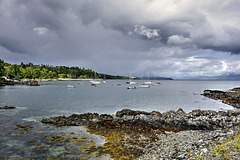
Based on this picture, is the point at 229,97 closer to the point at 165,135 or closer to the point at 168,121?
the point at 168,121

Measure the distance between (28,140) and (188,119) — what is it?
21.7 m

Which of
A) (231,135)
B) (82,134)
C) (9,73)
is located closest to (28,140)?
(82,134)

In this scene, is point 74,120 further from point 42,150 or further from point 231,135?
point 231,135

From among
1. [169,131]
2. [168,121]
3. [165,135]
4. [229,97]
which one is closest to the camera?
[165,135]

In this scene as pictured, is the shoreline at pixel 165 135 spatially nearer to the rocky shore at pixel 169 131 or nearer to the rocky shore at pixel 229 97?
the rocky shore at pixel 169 131

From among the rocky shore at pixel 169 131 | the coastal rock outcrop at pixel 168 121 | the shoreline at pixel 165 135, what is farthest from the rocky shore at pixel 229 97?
the shoreline at pixel 165 135

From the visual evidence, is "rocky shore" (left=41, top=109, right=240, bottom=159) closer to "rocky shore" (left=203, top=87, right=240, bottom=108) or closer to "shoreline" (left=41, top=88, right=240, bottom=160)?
"shoreline" (left=41, top=88, right=240, bottom=160)

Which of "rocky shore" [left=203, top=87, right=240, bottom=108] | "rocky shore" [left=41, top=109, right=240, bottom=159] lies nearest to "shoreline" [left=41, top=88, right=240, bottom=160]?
"rocky shore" [left=41, top=109, right=240, bottom=159]

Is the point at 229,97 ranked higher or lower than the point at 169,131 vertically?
lower

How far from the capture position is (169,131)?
772 inches

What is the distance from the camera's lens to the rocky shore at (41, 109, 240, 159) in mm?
12062

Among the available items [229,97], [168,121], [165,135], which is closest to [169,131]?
[165,135]

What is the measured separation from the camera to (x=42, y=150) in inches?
560

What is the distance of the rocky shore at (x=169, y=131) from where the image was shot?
475 inches
